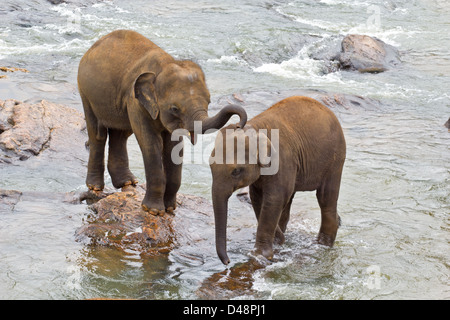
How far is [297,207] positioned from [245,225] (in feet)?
4.21

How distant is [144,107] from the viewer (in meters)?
7.25

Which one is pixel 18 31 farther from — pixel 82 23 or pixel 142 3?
pixel 142 3

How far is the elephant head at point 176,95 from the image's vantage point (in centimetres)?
677

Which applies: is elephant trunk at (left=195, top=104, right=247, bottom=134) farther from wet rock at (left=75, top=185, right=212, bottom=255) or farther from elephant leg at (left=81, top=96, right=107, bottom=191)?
elephant leg at (left=81, top=96, right=107, bottom=191)

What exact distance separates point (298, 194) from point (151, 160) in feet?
9.84

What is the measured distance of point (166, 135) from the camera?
7.67 meters

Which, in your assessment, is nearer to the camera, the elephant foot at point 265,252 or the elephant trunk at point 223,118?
the elephant trunk at point 223,118

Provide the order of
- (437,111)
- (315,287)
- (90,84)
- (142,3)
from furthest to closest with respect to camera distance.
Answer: (142,3)
(437,111)
(90,84)
(315,287)

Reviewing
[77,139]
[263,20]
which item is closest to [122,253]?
[77,139]

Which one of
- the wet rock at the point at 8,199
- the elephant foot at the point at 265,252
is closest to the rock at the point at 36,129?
the wet rock at the point at 8,199

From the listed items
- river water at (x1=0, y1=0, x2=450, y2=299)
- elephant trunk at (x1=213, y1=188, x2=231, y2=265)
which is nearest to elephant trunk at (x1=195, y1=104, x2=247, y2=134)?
elephant trunk at (x1=213, y1=188, x2=231, y2=265)

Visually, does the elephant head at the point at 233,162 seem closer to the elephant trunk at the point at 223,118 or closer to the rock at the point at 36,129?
the elephant trunk at the point at 223,118

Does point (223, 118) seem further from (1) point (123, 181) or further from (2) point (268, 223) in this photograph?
(1) point (123, 181)

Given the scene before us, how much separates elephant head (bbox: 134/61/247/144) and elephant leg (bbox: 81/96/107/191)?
1560 millimetres
